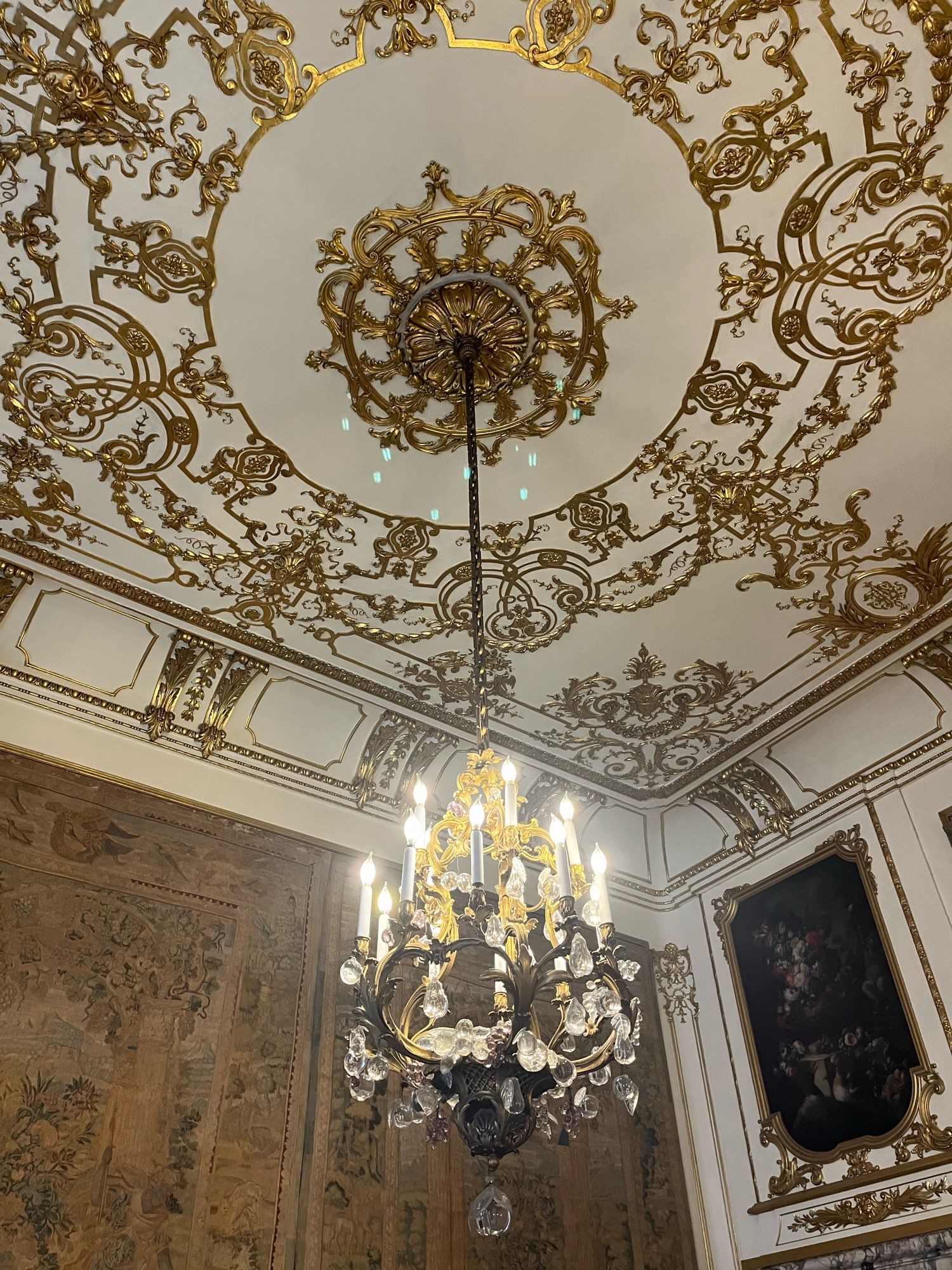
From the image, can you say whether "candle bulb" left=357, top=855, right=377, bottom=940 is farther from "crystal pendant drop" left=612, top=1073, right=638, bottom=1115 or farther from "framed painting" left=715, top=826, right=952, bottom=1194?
"framed painting" left=715, top=826, right=952, bottom=1194

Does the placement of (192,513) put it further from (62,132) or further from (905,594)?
(905,594)

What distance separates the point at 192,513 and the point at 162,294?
1.53 m

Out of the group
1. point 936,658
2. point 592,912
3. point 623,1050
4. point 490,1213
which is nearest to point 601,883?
point 592,912

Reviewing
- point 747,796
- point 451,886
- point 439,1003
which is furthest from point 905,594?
point 439,1003

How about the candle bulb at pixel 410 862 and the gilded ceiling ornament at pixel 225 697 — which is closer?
the candle bulb at pixel 410 862

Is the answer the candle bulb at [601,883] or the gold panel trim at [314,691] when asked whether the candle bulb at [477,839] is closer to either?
the candle bulb at [601,883]

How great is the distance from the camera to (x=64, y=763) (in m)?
6.24

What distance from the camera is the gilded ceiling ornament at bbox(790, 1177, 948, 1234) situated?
593 centimetres

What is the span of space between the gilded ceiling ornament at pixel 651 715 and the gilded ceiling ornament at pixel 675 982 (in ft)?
5.65

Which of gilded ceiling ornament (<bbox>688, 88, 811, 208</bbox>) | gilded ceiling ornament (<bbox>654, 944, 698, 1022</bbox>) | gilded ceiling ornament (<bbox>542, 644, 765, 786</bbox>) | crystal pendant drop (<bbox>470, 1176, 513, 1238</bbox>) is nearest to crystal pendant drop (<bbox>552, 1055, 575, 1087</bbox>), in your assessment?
crystal pendant drop (<bbox>470, 1176, 513, 1238</bbox>)

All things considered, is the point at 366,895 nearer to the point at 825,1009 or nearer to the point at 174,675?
the point at 174,675

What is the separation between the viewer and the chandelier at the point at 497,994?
3305mm

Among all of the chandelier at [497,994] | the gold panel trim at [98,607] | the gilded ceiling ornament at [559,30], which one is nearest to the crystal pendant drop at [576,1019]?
the chandelier at [497,994]

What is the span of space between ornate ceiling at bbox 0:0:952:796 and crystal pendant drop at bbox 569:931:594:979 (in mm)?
3089
